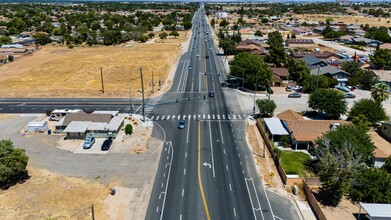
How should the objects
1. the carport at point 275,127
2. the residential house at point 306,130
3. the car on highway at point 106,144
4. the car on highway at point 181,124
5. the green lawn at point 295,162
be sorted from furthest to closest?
the car on highway at point 181,124
the carport at point 275,127
the residential house at point 306,130
the car on highway at point 106,144
the green lawn at point 295,162

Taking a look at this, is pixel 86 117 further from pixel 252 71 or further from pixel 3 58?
pixel 3 58

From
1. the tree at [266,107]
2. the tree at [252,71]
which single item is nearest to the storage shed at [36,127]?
the tree at [266,107]

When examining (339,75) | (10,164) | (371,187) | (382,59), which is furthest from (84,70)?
(382,59)

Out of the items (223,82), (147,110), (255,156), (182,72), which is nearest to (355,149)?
(255,156)

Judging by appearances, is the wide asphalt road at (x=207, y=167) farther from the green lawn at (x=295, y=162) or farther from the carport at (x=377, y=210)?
the carport at (x=377, y=210)

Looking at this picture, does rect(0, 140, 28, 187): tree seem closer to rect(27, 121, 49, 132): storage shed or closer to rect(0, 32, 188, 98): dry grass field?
rect(27, 121, 49, 132): storage shed

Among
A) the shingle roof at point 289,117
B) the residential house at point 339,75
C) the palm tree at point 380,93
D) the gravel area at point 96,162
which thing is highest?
the palm tree at point 380,93

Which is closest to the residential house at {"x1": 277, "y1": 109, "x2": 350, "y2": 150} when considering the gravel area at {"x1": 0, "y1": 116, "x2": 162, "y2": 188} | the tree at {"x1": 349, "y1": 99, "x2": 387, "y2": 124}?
the tree at {"x1": 349, "y1": 99, "x2": 387, "y2": 124}
